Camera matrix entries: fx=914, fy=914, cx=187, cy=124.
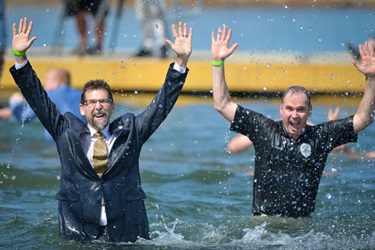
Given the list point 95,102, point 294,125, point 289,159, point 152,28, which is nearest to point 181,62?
point 95,102

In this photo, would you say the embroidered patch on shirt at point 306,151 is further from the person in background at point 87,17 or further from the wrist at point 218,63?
the person in background at point 87,17

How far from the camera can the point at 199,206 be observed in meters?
9.24

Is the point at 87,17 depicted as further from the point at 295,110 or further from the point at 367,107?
the point at 367,107

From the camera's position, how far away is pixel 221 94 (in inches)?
296

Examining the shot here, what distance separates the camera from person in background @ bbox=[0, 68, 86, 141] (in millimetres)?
11078

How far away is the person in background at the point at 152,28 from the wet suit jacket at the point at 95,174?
9152 mm

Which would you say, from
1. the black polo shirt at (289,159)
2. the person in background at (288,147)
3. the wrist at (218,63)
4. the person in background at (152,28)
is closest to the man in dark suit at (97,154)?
the wrist at (218,63)


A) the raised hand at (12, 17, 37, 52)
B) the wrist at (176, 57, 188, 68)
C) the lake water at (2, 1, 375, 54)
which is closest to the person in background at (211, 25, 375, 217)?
Result: the wrist at (176, 57, 188, 68)

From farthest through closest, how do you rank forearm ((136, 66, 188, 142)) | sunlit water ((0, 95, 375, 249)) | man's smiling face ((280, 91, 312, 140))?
1. man's smiling face ((280, 91, 312, 140))
2. sunlit water ((0, 95, 375, 249))
3. forearm ((136, 66, 188, 142))

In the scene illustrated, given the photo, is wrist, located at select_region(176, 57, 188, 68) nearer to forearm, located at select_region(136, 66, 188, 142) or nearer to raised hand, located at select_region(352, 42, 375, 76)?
forearm, located at select_region(136, 66, 188, 142)

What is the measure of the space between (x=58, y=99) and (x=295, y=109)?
4441 mm

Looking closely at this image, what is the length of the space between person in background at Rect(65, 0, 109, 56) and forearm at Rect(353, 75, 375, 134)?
9154 millimetres

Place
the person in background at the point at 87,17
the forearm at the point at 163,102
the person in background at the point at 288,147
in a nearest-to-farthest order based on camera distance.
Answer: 1. the forearm at the point at 163,102
2. the person in background at the point at 288,147
3. the person in background at the point at 87,17

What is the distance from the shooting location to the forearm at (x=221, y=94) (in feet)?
24.3
